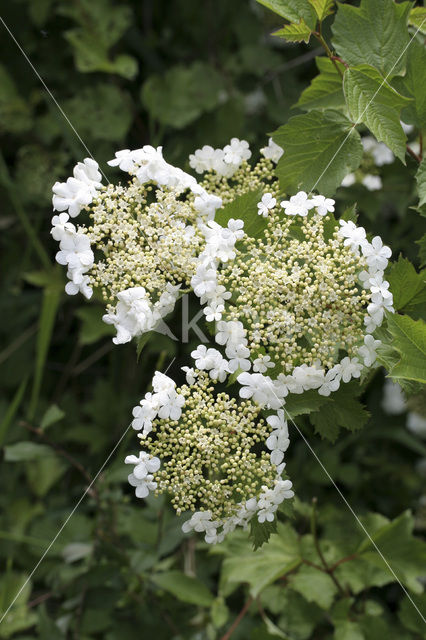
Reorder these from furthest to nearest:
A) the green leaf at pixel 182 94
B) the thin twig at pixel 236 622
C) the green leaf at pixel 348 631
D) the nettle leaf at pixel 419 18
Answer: the green leaf at pixel 182 94, the thin twig at pixel 236 622, the green leaf at pixel 348 631, the nettle leaf at pixel 419 18

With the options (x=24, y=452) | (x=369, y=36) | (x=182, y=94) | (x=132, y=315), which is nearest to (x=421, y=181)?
(x=369, y=36)

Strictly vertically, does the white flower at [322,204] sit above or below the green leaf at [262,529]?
above

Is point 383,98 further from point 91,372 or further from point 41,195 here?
point 91,372

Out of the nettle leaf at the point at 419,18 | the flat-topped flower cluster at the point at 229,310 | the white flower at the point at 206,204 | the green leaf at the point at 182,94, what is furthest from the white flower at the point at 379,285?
the green leaf at the point at 182,94

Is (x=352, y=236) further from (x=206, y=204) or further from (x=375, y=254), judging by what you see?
(x=206, y=204)

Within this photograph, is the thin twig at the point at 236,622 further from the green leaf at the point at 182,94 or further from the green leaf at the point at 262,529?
the green leaf at the point at 182,94

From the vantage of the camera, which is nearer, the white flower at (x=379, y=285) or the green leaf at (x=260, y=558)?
the white flower at (x=379, y=285)

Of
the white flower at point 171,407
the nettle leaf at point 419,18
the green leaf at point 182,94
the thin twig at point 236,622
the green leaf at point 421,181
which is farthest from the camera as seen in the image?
the green leaf at point 182,94
